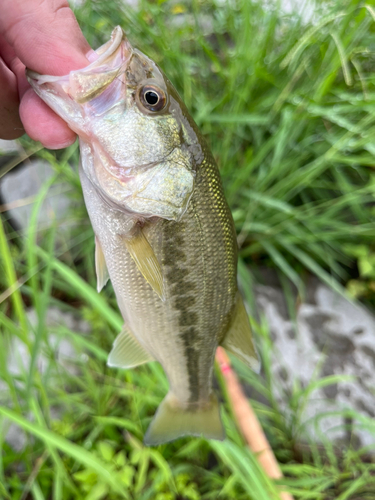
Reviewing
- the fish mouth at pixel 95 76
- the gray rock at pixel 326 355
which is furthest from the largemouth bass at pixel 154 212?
the gray rock at pixel 326 355

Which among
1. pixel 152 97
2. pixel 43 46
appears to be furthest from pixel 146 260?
pixel 43 46

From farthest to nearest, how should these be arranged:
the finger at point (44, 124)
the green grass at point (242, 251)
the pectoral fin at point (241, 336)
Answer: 1. the green grass at point (242, 251)
2. the pectoral fin at point (241, 336)
3. the finger at point (44, 124)

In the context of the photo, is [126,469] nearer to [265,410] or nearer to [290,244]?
[265,410]

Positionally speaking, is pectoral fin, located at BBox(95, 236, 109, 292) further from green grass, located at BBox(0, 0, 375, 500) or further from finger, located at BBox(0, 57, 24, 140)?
finger, located at BBox(0, 57, 24, 140)

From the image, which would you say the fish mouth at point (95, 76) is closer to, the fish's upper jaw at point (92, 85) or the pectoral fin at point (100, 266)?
the fish's upper jaw at point (92, 85)

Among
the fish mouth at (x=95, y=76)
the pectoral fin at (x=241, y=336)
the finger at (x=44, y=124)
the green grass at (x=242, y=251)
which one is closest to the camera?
the fish mouth at (x=95, y=76)

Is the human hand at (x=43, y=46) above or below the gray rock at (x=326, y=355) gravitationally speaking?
above

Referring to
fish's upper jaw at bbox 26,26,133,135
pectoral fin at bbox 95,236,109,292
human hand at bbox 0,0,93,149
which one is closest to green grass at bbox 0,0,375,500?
pectoral fin at bbox 95,236,109,292
